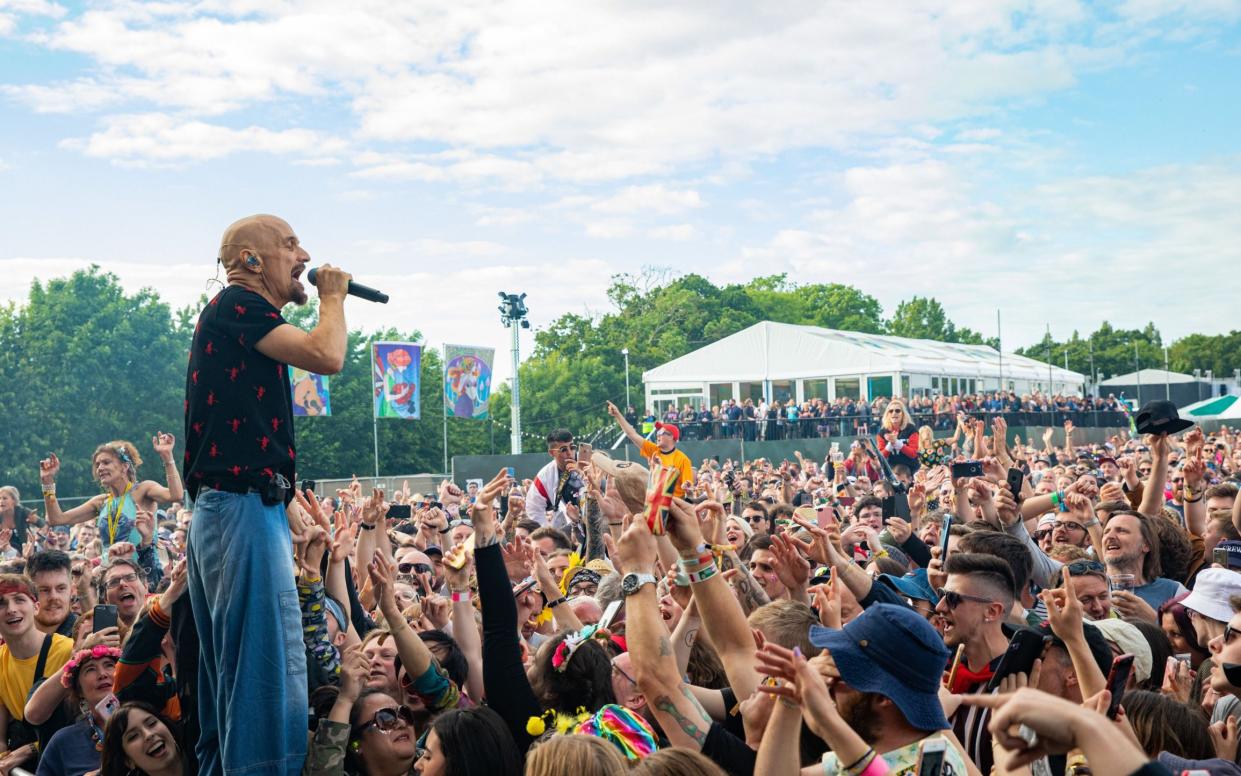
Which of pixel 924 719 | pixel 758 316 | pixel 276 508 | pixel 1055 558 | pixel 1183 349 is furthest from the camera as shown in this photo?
pixel 1183 349

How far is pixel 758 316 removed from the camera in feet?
318

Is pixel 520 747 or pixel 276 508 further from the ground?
pixel 276 508

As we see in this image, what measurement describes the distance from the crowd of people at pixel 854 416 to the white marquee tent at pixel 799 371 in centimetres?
1080

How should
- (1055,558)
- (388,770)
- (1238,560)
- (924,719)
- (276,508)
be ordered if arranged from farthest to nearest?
(1055,558) < (1238,560) < (388,770) < (276,508) < (924,719)

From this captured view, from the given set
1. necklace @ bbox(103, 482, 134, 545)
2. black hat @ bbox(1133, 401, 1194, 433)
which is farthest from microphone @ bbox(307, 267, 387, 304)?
necklace @ bbox(103, 482, 134, 545)

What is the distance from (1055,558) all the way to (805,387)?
4444 centimetres

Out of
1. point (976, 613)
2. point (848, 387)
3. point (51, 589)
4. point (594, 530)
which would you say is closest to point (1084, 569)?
point (976, 613)

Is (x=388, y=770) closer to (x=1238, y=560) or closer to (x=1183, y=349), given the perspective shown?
(x=1238, y=560)

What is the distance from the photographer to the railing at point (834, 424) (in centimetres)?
Answer: 3241

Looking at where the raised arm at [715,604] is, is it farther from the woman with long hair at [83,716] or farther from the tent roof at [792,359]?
the tent roof at [792,359]

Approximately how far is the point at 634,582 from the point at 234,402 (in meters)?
1.39

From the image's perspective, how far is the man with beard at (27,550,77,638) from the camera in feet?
20.3

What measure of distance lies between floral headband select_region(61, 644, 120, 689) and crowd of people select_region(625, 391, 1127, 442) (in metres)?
26.4

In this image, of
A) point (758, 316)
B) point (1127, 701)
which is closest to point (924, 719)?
point (1127, 701)
